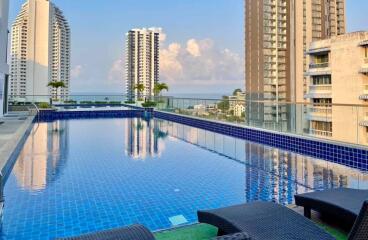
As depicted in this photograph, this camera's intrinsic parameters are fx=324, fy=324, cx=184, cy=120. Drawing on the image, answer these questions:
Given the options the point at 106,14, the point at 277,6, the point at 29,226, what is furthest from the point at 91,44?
the point at 277,6

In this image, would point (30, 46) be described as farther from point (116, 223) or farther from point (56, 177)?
point (116, 223)

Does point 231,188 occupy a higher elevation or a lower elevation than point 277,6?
lower

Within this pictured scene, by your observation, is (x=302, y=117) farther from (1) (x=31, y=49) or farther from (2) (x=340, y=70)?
(2) (x=340, y=70)

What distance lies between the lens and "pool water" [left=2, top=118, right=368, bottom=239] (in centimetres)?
340

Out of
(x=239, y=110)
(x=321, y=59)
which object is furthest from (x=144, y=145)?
(x=321, y=59)

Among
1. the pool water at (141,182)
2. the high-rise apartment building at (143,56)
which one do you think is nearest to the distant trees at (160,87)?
the high-rise apartment building at (143,56)

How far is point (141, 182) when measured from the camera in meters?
4.84

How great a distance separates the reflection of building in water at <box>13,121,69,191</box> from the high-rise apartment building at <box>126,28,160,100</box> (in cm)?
3181

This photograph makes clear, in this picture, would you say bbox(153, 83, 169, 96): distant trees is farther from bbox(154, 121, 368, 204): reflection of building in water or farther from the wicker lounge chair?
the wicker lounge chair

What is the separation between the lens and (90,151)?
24.8ft

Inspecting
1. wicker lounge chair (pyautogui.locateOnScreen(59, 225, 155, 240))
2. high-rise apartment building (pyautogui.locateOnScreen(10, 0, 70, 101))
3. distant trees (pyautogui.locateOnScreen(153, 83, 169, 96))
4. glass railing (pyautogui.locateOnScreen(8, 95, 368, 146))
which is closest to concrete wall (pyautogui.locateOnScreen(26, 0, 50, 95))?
high-rise apartment building (pyautogui.locateOnScreen(10, 0, 70, 101))

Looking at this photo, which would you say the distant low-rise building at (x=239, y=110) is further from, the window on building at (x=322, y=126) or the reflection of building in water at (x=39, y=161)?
the reflection of building in water at (x=39, y=161)

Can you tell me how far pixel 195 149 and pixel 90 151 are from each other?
2.48 m

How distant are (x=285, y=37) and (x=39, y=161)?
6763cm
